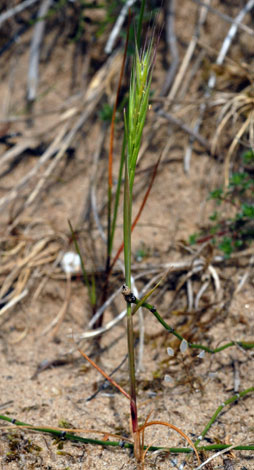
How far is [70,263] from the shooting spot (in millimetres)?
2150

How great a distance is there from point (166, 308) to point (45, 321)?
60 cm

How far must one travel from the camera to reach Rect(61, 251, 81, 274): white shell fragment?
2127 millimetres

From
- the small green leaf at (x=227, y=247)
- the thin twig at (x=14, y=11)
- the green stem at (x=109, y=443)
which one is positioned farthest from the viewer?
the thin twig at (x=14, y=11)

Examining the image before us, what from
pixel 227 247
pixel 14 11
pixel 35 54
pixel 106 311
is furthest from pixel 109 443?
pixel 14 11

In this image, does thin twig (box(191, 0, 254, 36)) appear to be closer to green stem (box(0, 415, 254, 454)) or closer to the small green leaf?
the small green leaf

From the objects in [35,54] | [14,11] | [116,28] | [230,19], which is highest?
[14,11]

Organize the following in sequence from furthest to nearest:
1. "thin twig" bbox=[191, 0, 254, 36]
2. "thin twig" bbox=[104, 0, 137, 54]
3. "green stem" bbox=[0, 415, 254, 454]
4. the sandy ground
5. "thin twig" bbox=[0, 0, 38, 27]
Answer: "thin twig" bbox=[0, 0, 38, 27] < "thin twig" bbox=[104, 0, 137, 54] < "thin twig" bbox=[191, 0, 254, 36] < the sandy ground < "green stem" bbox=[0, 415, 254, 454]

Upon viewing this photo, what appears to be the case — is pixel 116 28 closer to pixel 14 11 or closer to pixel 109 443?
pixel 14 11

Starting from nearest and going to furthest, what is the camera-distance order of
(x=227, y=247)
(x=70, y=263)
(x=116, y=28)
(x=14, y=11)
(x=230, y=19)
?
(x=227, y=247)
(x=70, y=263)
(x=230, y=19)
(x=116, y=28)
(x=14, y=11)

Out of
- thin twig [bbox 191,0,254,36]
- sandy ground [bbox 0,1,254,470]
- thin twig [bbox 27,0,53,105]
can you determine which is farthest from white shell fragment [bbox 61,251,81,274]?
thin twig [bbox 191,0,254,36]

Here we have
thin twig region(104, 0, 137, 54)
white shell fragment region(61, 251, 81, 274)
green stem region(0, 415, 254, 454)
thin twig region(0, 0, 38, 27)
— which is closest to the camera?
green stem region(0, 415, 254, 454)

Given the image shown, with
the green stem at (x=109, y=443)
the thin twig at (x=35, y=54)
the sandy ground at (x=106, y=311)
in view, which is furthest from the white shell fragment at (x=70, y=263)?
the thin twig at (x=35, y=54)

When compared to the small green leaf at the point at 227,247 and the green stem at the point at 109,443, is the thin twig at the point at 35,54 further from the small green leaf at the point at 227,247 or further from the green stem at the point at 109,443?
the green stem at the point at 109,443

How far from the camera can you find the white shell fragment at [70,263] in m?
2.13
